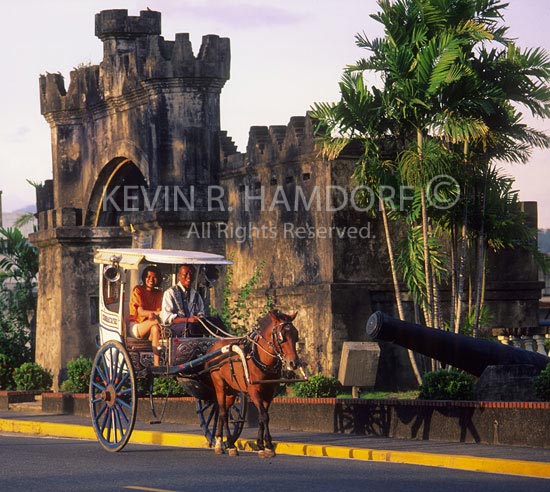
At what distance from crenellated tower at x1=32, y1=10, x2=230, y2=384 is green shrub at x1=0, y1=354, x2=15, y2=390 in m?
1.66

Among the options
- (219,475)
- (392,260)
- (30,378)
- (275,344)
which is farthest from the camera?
(30,378)

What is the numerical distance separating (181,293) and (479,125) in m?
6.86

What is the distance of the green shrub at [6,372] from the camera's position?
3055cm

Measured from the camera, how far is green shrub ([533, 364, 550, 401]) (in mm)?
17938

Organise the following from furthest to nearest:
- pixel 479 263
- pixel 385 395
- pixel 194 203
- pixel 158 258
→ pixel 194 203, pixel 479 263, pixel 385 395, pixel 158 258

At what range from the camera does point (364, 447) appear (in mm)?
17531

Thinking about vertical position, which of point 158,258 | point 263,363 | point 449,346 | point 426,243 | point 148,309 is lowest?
point 263,363

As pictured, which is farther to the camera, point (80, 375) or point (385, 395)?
point (80, 375)

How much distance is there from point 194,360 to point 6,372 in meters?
13.6

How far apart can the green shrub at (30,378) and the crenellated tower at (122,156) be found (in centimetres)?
205

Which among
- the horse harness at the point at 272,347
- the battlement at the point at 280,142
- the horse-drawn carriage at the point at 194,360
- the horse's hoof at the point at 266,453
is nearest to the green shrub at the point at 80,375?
the battlement at the point at 280,142

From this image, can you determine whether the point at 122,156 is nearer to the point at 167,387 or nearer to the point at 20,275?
the point at 167,387

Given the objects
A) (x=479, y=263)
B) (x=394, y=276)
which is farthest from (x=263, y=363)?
(x=479, y=263)

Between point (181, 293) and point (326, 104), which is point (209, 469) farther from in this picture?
point (326, 104)
